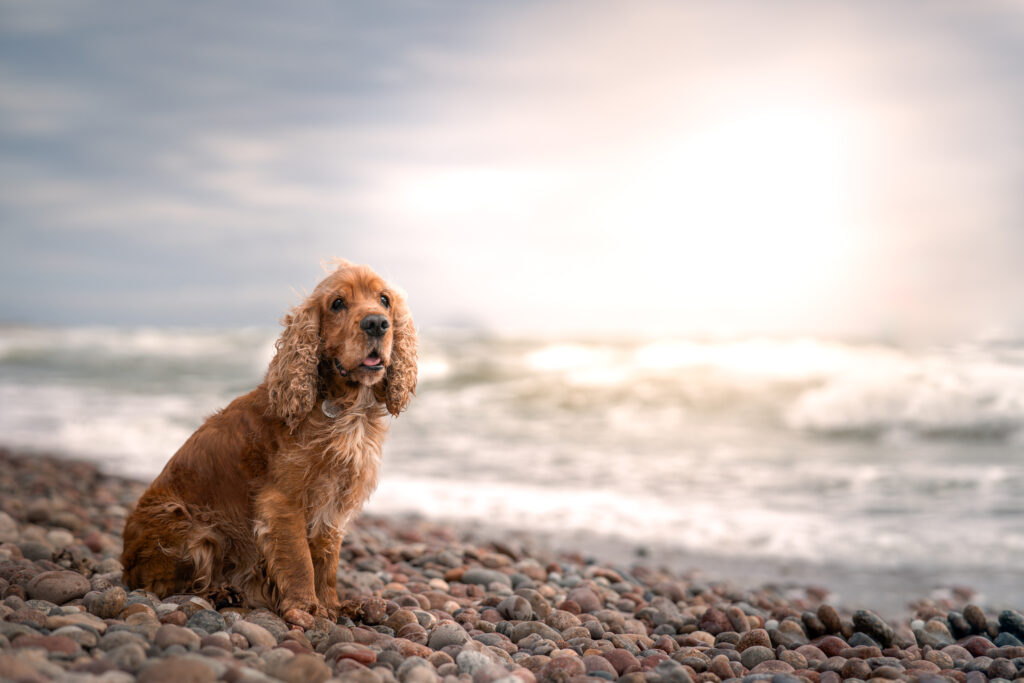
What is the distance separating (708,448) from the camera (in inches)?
516

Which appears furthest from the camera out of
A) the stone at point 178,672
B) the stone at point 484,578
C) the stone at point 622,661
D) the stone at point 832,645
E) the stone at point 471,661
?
the stone at point 484,578

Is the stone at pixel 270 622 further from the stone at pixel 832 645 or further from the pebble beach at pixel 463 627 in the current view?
the stone at pixel 832 645

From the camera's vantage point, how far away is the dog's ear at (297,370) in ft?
12.8

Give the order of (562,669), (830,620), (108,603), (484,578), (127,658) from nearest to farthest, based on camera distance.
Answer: (127,658) → (562,669) → (108,603) → (830,620) → (484,578)

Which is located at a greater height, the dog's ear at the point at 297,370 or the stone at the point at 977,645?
the dog's ear at the point at 297,370

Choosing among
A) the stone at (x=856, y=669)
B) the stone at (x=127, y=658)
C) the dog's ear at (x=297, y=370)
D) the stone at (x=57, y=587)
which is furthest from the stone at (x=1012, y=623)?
the stone at (x=57, y=587)

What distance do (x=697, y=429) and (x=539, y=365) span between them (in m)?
9.56

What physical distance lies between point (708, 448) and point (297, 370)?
1041cm

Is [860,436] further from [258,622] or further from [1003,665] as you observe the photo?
[258,622]

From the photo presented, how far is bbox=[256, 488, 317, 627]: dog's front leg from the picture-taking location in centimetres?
386

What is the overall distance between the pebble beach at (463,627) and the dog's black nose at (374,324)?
147 centimetres

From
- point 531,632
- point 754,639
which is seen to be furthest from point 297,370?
point 754,639

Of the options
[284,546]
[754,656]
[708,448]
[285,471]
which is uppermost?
[708,448]

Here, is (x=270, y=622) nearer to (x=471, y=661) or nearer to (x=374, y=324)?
(x=471, y=661)
